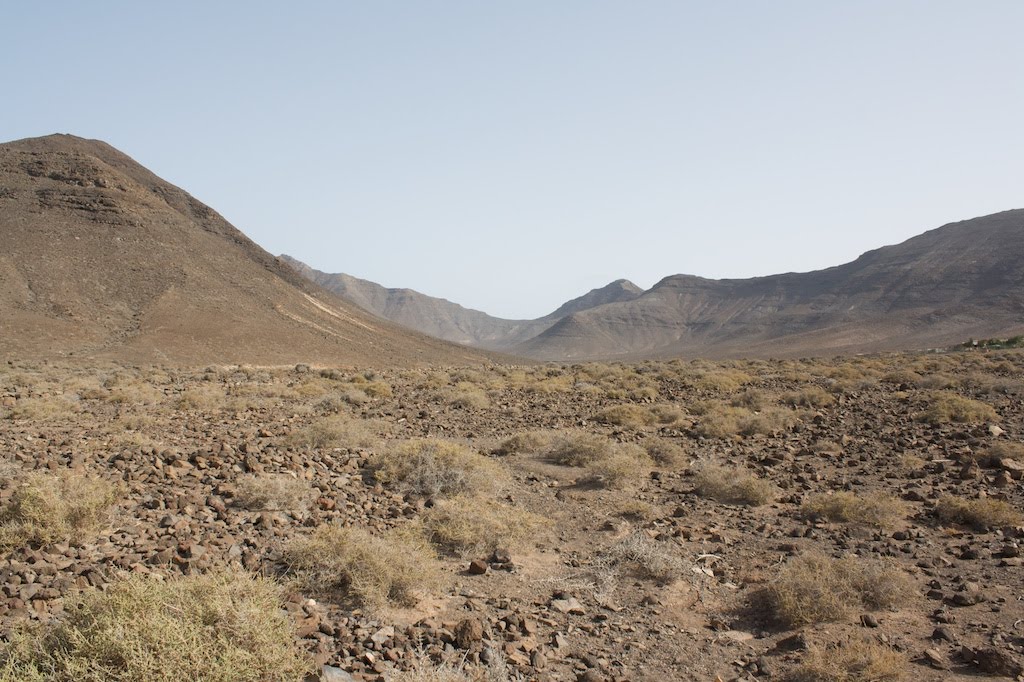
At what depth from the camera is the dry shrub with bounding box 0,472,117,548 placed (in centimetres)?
499

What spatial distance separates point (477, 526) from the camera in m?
6.40

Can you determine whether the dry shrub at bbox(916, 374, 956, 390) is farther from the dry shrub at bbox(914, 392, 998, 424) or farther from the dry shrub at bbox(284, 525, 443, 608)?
the dry shrub at bbox(284, 525, 443, 608)

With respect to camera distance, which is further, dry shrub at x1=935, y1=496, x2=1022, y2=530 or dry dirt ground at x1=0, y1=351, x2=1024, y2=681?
dry shrub at x1=935, y1=496, x2=1022, y2=530

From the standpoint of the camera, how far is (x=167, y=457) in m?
8.08

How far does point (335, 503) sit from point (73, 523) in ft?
8.11

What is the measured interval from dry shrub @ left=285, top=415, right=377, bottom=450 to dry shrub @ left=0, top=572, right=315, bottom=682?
21.3ft

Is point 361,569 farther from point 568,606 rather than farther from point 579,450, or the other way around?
point 579,450

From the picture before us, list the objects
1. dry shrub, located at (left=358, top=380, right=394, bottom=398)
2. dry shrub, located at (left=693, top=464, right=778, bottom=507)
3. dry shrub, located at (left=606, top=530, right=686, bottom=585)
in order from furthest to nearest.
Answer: dry shrub, located at (left=358, top=380, right=394, bottom=398)
dry shrub, located at (left=693, top=464, right=778, bottom=507)
dry shrub, located at (left=606, top=530, right=686, bottom=585)

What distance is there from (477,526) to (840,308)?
126 m

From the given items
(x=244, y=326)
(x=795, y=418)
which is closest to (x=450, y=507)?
(x=795, y=418)

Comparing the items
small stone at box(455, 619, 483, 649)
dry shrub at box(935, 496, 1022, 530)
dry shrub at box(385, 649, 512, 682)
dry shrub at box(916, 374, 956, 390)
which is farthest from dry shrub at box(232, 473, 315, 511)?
dry shrub at box(916, 374, 956, 390)

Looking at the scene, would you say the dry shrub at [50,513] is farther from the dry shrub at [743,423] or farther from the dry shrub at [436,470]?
the dry shrub at [743,423]

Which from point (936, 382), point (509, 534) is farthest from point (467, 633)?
point (936, 382)

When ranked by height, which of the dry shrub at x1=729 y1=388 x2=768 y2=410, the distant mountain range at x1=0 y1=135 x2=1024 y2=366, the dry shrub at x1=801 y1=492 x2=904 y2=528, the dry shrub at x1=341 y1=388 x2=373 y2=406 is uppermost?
the distant mountain range at x1=0 y1=135 x2=1024 y2=366
